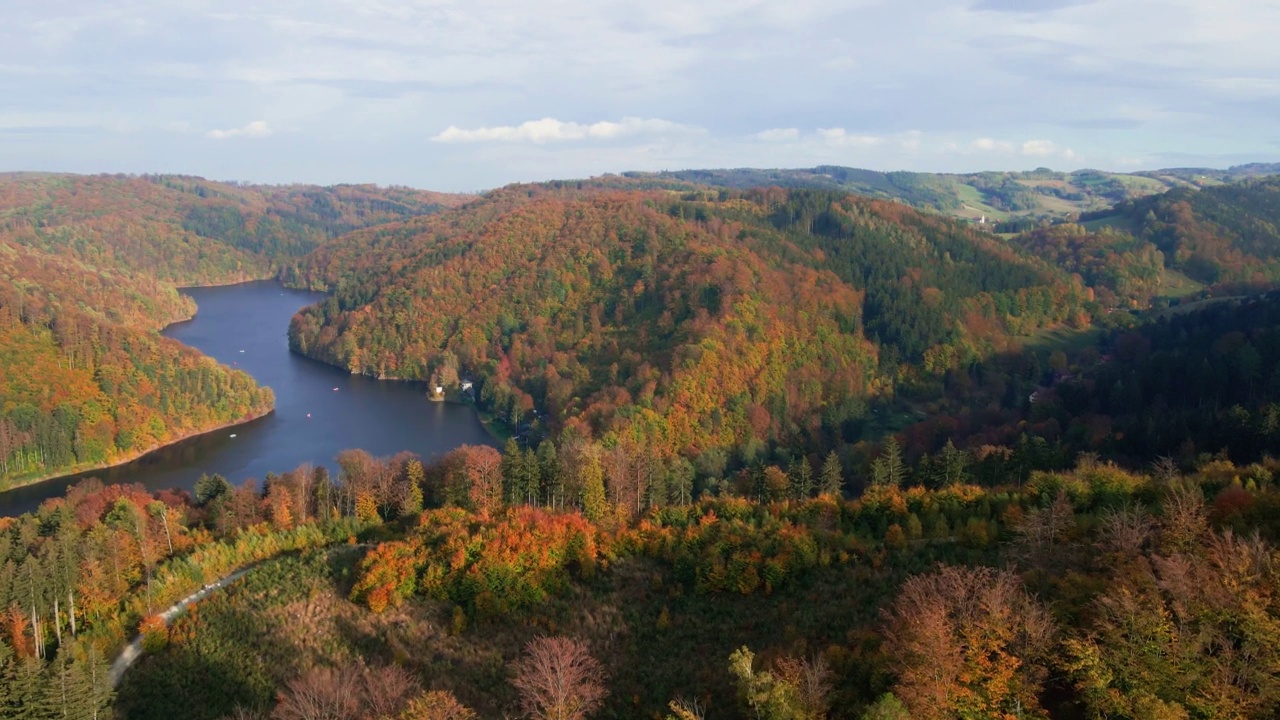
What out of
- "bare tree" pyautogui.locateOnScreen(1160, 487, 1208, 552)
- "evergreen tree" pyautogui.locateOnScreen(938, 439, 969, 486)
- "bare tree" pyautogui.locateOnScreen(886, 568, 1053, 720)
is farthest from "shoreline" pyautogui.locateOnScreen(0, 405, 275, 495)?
"bare tree" pyautogui.locateOnScreen(1160, 487, 1208, 552)

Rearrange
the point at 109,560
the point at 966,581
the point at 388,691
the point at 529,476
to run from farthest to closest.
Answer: the point at 529,476 < the point at 109,560 < the point at 388,691 < the point at 966,581

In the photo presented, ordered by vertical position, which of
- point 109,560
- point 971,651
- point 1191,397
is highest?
point 971,651

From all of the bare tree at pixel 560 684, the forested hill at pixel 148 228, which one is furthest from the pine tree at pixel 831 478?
the forested hill at pixel 148 228

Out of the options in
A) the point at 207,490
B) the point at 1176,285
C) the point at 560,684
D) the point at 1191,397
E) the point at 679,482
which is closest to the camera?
the point at 560,684

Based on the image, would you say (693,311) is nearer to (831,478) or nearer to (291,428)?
(831,478)

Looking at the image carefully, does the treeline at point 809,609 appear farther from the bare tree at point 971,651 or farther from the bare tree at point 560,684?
the bare tree at point 560,684

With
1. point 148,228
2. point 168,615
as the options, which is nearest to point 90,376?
point 168,615

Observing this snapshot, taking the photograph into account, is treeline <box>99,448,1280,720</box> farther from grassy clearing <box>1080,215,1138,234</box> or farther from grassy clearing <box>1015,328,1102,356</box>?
grassy clearing <box>1080,215,1138,234</box>
